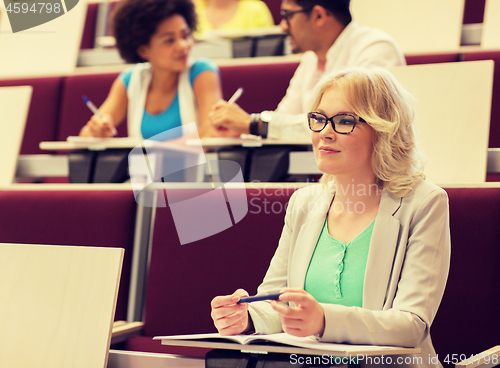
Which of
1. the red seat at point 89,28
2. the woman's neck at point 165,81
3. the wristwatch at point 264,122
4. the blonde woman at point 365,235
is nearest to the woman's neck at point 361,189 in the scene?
the blonde woman at point 365,235

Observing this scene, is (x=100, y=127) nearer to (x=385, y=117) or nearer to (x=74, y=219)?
(x=74, y=219)

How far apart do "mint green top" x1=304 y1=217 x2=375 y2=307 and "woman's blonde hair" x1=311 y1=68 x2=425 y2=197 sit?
46 mm

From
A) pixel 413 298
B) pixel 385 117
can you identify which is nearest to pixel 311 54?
pixel 385 117

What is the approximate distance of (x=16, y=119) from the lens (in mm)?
845

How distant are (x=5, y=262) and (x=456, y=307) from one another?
16.7 inches

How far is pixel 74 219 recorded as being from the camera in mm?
664

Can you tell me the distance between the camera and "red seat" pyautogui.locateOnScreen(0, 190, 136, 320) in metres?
0.65

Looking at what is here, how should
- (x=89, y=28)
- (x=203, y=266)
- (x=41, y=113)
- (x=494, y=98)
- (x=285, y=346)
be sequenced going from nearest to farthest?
(x=285, y=346), (x=203, y=266), (x=494, y=98), (x=41, y=113), (x=89, y=28)

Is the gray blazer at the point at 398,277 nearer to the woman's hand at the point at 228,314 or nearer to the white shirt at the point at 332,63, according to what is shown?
the woman's hand at the point at 228,314

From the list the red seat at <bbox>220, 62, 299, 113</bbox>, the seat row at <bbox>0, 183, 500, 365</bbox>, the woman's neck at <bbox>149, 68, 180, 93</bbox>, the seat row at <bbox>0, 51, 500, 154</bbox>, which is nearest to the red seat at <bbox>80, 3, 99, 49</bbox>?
the seat row at <bbox>0, 51, 500, 154</bbox>

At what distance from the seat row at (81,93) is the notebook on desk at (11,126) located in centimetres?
16

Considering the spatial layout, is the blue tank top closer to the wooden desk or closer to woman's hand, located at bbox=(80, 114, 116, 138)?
woman's hand, located at bbox=(80, 114, 116, 138)

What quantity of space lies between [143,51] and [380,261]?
691 mm

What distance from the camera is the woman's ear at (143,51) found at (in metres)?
0.97
